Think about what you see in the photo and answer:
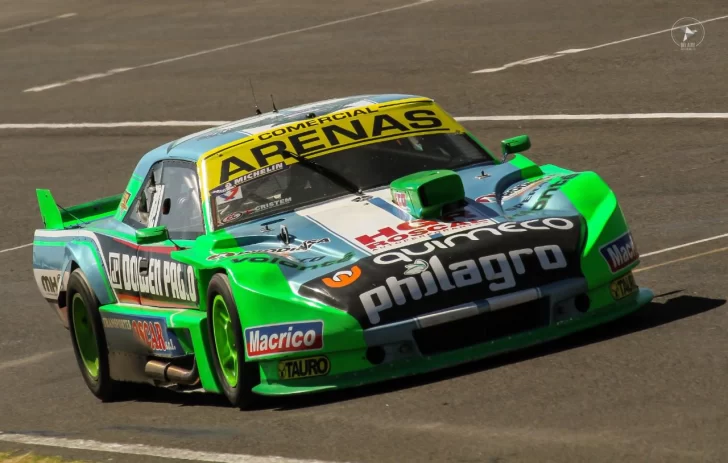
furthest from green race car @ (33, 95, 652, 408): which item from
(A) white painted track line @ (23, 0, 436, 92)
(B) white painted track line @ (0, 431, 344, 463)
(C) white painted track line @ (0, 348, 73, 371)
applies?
(A) white painted track line @ (23, 0, 436, 92)

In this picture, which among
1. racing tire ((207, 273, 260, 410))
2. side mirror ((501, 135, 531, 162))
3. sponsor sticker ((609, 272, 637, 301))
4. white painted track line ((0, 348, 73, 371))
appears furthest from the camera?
white painted track line ((0, 348, 73, 371))

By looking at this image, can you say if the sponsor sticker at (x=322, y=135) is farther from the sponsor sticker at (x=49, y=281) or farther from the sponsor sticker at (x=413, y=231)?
the sponsor sticker at (x=49, y=281)

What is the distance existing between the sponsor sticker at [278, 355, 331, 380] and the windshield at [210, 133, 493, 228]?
4.41 feet

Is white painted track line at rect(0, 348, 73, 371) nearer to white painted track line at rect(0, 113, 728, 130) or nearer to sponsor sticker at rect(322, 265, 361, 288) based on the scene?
sponsor sticker at rect(322, 265, 361, 288)

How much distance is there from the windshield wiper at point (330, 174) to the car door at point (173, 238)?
589 millimetres

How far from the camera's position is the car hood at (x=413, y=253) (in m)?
6.97

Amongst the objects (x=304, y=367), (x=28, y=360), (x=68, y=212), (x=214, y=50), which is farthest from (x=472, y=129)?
(x=304, y=367)

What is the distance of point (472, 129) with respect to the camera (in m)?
16.1

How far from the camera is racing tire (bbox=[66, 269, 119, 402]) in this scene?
8.70m

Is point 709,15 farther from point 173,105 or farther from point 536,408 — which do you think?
point 536,408

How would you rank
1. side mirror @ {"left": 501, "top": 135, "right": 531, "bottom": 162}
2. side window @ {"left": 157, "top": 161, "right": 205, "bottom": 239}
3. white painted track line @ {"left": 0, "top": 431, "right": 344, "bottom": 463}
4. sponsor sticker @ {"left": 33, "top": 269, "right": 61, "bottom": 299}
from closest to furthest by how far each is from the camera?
white painted track line @ {"left": 0, "top": 431, "right": 344, "bottom": 463} < side window @ {"left": 157, "top": 161, "right": 205, "bottom": 239} < side mirror @ {"left": 501, "top": 135, "right": 531, "bottom": 162} < sponsor sticker @ {"left": 33, "top": 269, "right": 61, "bottom": 299}

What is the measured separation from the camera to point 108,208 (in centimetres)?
1054

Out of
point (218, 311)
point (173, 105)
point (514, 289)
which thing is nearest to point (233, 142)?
point (218, 311)

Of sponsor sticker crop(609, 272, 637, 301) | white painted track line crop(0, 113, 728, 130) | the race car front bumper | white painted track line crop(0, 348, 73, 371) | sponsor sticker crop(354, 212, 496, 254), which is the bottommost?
white painted track line crop(0, 113, 728, 130)
